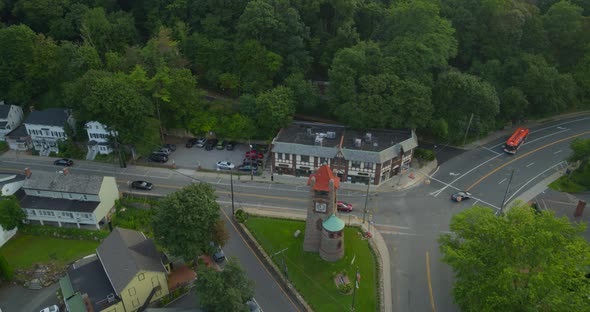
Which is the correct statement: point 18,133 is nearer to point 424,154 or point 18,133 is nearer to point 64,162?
point 64,162

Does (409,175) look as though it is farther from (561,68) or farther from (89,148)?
(89,148)

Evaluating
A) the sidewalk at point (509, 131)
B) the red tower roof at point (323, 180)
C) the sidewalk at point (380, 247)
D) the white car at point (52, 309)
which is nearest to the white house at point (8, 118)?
the white car at point (52, 309)

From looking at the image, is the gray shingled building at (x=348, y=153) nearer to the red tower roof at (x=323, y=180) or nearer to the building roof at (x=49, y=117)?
the red tower roof at (x=323, y=180)

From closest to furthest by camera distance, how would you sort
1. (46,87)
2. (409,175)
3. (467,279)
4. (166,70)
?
(467,279), (409,175), (166,70), (46,87)

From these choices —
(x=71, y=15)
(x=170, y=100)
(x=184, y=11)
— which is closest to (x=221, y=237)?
(x=170, y=100)

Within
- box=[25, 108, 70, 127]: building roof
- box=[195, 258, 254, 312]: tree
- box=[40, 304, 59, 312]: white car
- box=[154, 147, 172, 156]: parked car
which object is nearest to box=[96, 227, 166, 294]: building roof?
box=[40, 304, 59, 312]: white car

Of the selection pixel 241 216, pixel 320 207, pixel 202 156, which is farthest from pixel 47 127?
pixel 320 207
